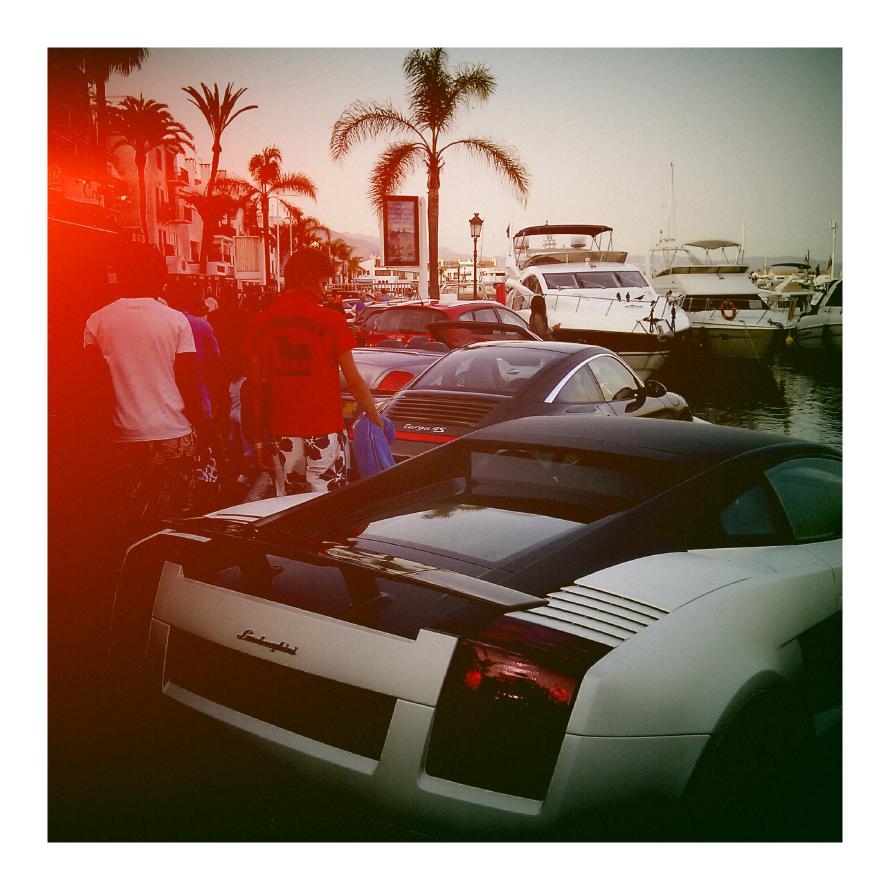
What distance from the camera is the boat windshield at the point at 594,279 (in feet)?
48.6

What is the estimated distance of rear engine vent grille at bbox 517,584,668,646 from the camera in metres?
1.93

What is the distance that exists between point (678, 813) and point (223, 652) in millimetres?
1144

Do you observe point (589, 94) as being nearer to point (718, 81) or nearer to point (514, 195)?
point (718, 81)

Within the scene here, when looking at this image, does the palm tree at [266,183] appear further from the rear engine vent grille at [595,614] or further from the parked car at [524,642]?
the rear engine vent grille at [595,614]

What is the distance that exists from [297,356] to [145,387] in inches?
28.0

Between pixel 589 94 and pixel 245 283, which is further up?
pixel 589 94

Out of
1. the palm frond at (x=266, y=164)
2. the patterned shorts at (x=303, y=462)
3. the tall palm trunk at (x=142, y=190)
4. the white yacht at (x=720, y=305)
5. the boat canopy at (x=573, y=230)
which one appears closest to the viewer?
the patterned shorts at (x=303, y=462)

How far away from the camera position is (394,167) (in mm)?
5176

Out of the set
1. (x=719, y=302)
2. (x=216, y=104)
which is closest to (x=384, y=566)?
(x=216, y=104)

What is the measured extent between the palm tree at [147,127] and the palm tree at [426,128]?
843 millimetres

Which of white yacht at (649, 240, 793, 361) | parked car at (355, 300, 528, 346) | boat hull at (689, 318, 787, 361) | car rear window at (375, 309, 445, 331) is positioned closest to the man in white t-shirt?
white yacht at (649, 240, 793, 361)

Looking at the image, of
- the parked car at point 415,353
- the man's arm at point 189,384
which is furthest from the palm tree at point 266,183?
the parked car at point 415,353
